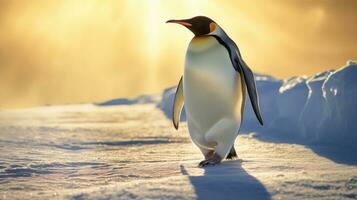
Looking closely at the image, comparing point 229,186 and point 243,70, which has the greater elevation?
point 243,70

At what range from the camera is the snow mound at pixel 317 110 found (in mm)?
8203

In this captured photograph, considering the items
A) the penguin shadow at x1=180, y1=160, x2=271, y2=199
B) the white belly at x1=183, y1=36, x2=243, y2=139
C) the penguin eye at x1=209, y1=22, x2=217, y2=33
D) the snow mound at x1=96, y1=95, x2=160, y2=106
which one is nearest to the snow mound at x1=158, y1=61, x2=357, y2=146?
the white belly at x1=183, y1=36, x2=243, y2=139

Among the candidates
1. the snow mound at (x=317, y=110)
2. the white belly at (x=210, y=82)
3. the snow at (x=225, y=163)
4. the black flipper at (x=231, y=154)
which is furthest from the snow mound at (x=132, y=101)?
the white belly at (x=210, y=82)

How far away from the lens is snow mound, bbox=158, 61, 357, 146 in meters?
8.20

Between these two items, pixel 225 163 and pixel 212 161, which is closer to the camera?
pixel 212 161

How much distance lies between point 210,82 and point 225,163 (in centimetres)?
87

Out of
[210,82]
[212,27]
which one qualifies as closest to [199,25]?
[212,27]

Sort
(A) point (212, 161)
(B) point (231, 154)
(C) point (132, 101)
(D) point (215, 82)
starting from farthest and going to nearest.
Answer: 1. (C) point (132, 101)
2. (B) point (231, 154)
3. (D) point (215, 82)
4. (A) point (212, 161)

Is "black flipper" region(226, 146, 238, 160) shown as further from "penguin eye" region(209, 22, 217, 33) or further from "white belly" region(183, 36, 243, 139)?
"penguin eye" region(209, 22, 217, 33)

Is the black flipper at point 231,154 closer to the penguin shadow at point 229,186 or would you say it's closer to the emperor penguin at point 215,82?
the emperor penguin at point 215,82

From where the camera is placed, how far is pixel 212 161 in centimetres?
488

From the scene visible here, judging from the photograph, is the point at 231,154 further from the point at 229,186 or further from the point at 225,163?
the point at 229,186

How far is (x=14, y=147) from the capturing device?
7.75 m

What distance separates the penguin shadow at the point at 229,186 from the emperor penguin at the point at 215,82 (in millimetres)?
923
